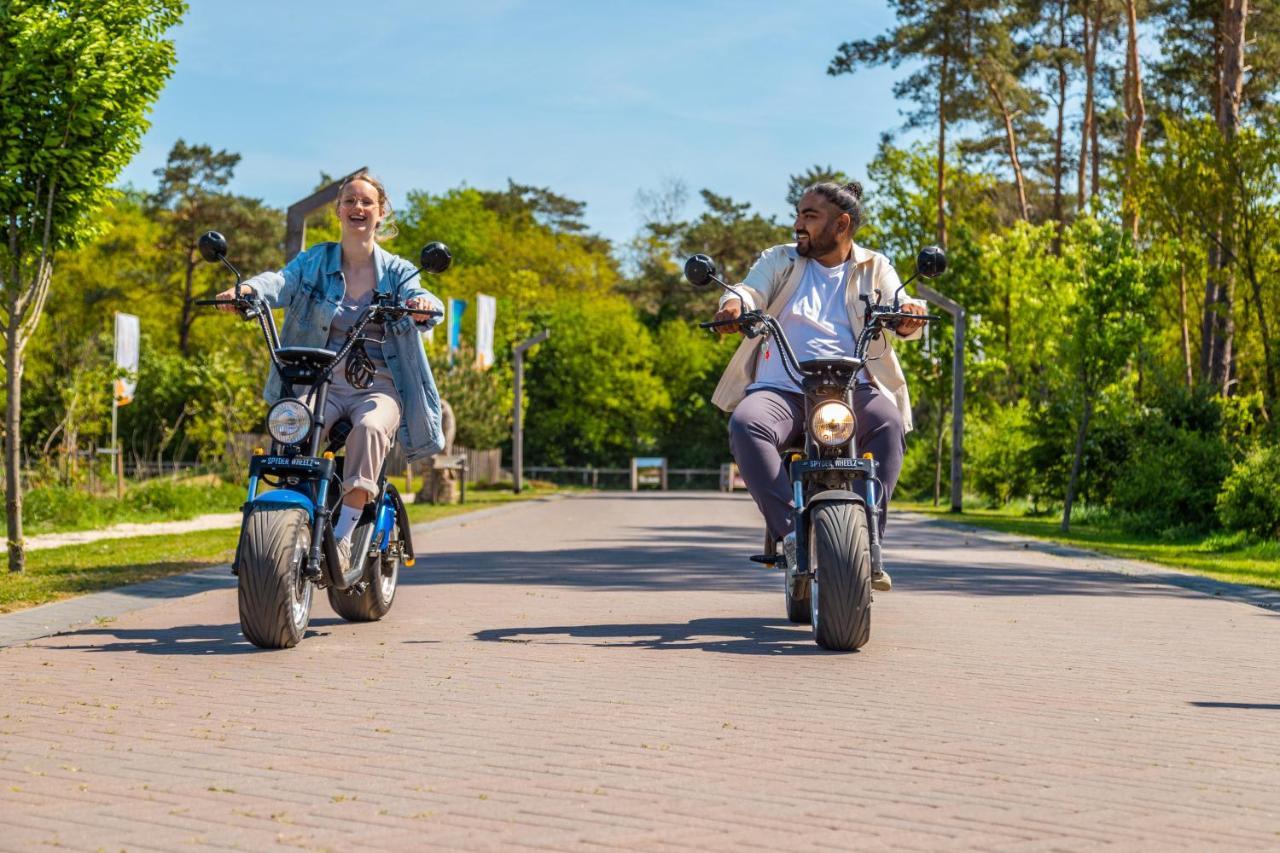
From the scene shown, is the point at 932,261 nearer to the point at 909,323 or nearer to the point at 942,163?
the point at 909,323

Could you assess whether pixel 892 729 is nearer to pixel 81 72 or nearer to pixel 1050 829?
pixel 1050 829

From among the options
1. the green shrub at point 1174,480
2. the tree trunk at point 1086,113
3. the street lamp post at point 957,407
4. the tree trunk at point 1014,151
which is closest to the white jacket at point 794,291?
the green shrub at point 1174,480

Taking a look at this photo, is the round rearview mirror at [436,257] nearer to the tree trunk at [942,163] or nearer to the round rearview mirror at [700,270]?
the round rearview mirror at [700,270]

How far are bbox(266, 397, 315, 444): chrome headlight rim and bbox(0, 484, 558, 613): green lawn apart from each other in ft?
8.48

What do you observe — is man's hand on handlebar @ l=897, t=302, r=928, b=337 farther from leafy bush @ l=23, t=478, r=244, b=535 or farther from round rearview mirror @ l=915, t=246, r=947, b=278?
leafy bush @ l=23, t=478, r=244, b=535

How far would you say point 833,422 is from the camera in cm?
711

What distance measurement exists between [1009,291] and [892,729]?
3663 centimetres

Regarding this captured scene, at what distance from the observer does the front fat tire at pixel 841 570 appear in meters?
6.93

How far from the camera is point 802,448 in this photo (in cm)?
770

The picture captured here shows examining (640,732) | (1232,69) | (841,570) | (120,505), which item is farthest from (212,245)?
(1232,69)

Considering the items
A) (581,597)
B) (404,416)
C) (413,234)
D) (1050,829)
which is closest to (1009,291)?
(581,597)

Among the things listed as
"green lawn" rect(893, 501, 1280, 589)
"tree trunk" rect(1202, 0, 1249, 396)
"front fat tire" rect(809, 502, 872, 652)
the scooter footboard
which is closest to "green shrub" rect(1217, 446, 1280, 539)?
"green lawn" rect(893, 501, 1280, 589)

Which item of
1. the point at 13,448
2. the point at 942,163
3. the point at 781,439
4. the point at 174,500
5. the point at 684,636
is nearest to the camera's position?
the point at 781,439

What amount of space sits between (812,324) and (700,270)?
968mm
